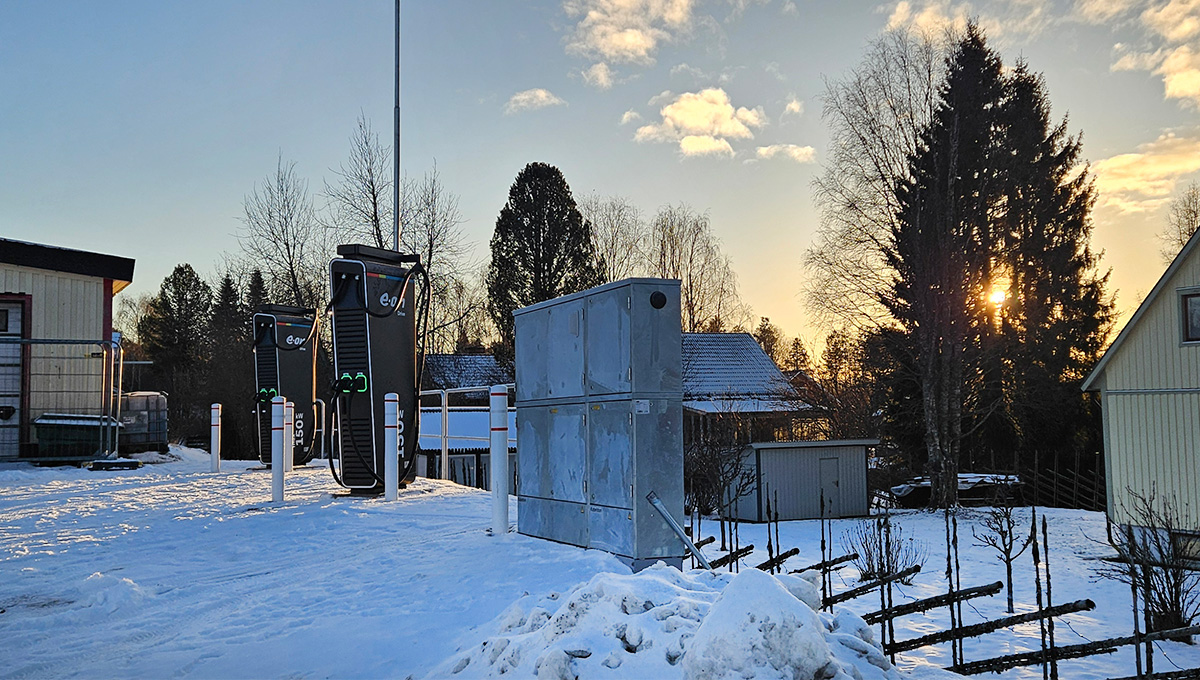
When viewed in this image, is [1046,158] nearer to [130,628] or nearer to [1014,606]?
[1014,606]

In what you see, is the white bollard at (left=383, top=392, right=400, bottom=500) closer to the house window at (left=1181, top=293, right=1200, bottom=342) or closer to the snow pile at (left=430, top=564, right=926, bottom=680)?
the snow pile at (left=430, top=564, right=926, bottom=680)

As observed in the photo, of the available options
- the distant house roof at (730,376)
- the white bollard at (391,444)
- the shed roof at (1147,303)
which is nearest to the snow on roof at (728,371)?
the distant house roof at (730,376)

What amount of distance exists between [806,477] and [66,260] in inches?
734

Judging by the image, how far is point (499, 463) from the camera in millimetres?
9141

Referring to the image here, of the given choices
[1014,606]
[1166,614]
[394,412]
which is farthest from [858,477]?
[394,412]

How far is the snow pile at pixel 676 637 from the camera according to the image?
4207 millimetres

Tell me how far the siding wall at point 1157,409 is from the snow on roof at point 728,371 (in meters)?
15.8

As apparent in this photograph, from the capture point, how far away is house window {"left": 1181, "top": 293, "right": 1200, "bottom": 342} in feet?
54.2

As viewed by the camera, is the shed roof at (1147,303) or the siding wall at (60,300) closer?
the shed roof at (1147,303)

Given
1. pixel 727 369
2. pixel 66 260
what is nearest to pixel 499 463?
pixel 66 260

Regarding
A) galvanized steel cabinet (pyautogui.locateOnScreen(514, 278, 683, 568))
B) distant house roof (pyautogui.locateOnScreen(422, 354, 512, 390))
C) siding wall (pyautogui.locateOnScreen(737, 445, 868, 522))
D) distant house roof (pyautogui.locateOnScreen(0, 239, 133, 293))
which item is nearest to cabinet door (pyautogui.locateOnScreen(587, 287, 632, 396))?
galvanized steel cabinet (pyautogui.locateOnScreen(514, 278, 683, 568))

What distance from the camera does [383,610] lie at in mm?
6332

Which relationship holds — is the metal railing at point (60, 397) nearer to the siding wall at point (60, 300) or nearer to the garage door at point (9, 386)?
the garage door at point (9, 386)

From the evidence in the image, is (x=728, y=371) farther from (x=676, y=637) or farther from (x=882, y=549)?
(x=676, y=637)
